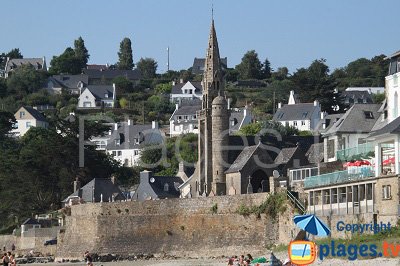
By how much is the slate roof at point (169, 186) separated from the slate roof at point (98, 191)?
2.29 metres

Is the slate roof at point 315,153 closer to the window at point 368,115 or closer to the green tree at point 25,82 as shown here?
the window at point 368,115

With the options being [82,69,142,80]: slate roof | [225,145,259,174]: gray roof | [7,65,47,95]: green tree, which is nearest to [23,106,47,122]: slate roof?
[7,65,47,95]: green tree

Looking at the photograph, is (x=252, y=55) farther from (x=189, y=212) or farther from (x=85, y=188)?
(x=189, y=212)

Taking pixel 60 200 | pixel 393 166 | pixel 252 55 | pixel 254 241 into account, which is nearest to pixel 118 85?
pixel 252 55

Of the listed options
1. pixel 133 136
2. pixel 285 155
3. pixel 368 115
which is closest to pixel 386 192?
pixel 368 115

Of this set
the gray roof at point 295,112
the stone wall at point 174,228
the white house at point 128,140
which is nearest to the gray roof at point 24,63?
the white house at point 128,140

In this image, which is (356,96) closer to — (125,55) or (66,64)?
(66,64)

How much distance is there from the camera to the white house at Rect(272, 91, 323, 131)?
113438mm

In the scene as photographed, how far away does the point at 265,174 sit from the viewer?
69812mm

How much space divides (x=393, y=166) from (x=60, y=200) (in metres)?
43.8

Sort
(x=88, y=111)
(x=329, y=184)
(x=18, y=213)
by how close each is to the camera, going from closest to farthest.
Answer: (x=329, y=184)
(x=18, y=213)
(x=88, y=111)

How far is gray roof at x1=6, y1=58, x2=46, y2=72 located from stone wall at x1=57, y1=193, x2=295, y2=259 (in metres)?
107

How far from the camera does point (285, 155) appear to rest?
6994 centimetres

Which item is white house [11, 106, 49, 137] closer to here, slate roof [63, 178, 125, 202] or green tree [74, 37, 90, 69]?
green tree [74, 37, 90, 69]
